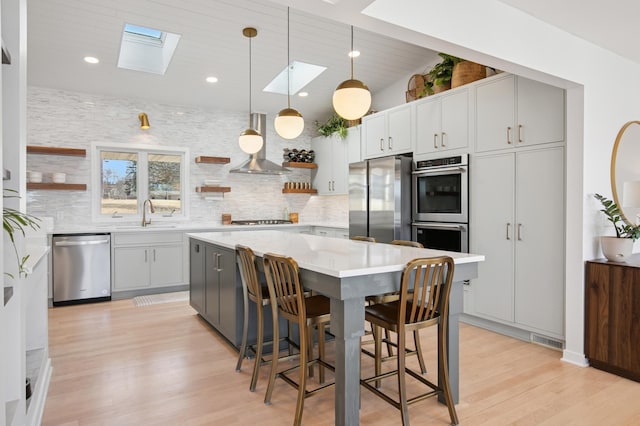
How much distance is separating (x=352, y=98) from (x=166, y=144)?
4.08 meters

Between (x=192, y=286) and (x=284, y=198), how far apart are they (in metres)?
2.83

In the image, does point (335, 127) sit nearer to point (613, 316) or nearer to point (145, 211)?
point (145, 211)

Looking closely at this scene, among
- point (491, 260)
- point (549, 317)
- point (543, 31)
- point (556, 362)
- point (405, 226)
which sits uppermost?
point (543, 31)

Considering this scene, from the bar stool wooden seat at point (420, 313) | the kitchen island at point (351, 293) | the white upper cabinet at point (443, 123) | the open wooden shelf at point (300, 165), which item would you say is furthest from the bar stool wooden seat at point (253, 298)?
the open wooden shelf at point (300, 165)

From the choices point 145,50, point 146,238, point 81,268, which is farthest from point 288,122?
point 81,268

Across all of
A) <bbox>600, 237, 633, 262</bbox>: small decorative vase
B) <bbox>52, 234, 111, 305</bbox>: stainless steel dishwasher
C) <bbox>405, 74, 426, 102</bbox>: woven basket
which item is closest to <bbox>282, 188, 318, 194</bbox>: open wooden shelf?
<bbox>405, 74, 426, 102</bbox>: woven basket

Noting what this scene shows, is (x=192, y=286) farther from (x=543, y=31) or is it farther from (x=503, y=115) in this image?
(x=543, y=31)

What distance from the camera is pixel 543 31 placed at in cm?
287

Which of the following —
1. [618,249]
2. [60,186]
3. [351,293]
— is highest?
[60,186]

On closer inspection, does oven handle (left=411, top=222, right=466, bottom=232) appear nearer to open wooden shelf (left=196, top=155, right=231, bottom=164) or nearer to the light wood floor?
the light wood floor

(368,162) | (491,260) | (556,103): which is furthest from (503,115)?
(368,162)

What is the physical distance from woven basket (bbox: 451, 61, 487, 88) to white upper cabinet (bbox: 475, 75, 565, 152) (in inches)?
7.3

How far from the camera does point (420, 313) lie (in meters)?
2.13

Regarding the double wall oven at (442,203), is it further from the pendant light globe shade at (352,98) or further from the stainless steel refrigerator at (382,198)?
the pendant light globe shade at (352,98)
